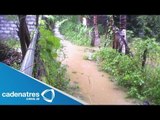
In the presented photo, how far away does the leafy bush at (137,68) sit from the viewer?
348 cm

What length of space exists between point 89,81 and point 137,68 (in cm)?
60

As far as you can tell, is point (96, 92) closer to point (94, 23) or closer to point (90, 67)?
point (90, 67)

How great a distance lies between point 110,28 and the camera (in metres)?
3.72

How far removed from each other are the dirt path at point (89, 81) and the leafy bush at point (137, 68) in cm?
11

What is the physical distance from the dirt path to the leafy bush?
11 centimetres

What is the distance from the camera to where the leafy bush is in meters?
3.48

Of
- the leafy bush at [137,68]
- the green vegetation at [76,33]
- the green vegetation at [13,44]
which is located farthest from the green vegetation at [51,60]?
the leafy bush at [137,68]

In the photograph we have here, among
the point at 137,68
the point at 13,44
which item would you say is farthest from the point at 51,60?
the point at 137,68

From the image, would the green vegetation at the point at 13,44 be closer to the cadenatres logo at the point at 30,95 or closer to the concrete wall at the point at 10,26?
the concrete wall at the point at 10,26

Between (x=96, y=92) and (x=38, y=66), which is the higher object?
(x=38, y=66)

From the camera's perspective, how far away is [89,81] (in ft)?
11.6

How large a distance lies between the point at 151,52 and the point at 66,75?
1.03 metres

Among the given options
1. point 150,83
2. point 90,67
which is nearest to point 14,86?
point 90,67

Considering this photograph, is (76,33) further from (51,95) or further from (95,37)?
(51,95)
